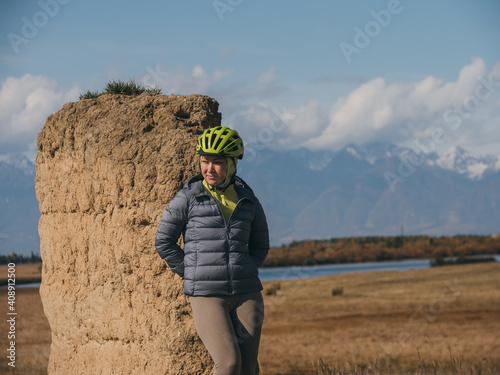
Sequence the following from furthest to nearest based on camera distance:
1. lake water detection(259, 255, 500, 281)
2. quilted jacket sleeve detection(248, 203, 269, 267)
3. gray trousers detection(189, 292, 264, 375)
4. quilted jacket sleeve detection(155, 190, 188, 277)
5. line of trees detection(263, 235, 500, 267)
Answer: line of trees detection(263, 235, 500, 267)
lake water detection(259, 255, 500, 281)
quilted jacket sleeve detection(248, 203, 269, 267)
quilted jacket sleeve detection(155, 190, 188, 277)
gray trousers detection(189, 292, 264, 375)

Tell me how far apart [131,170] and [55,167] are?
1.87 m

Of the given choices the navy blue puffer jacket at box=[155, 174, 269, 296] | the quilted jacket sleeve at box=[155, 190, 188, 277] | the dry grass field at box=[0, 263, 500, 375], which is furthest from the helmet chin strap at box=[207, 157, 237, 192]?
the dry grass field at box=[0, 263, 500, 375]

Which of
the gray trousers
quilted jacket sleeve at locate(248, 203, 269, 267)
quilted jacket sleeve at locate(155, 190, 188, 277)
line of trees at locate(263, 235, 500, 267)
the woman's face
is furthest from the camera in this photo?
line of trees at locate(263, 235, 500, 267)

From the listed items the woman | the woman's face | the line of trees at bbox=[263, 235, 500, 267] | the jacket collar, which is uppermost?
the woman's face

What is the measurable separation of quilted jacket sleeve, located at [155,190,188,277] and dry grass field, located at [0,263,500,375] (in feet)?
13.7

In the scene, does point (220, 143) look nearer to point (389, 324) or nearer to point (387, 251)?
point (389, 324)

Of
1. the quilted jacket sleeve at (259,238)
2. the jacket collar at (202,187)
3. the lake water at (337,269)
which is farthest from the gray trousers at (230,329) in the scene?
the lake water at (337,269)

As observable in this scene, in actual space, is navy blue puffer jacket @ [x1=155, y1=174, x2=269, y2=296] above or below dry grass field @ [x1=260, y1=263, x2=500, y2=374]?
above

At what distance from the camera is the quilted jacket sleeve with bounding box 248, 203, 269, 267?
5.81 m

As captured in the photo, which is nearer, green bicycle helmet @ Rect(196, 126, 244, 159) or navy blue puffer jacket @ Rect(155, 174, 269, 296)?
navy blue puffer jacket @ Rect(155, 174, 269, 296)

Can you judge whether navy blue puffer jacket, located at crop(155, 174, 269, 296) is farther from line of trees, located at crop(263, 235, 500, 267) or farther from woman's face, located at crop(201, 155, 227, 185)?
line of trees, located at crop(263, 235, 500, 267)

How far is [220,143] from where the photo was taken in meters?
5.70

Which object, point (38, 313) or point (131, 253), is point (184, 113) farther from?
point (38, 313)

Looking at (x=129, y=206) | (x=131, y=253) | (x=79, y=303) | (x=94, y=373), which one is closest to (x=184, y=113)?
(x=129, y=206)
